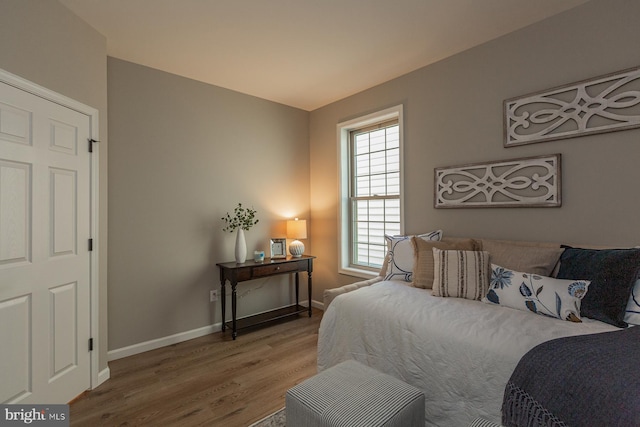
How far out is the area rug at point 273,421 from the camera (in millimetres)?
1805

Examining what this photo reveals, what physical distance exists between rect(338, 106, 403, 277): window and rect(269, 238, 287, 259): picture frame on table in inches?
27.4

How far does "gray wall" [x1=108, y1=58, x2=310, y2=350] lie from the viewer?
2768 millimetres

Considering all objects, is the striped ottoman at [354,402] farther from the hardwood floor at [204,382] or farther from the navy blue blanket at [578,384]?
the hardwood floor at [204,382]

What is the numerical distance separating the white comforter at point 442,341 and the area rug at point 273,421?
0.46m

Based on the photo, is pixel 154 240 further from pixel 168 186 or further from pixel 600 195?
pixel 600 195

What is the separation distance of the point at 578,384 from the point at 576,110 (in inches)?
73.4

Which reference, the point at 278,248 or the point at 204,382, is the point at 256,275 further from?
the point at 204,382

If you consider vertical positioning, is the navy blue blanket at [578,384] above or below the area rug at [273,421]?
above

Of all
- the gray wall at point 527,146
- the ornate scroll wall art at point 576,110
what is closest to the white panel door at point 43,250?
the gray wall at point 527,146

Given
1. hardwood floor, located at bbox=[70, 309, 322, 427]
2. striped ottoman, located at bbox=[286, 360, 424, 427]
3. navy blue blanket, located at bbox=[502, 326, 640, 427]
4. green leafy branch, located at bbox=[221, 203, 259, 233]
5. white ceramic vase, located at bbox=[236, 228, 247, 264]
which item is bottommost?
hardwood floor, located at bbox=[70, 309, 322, 427]

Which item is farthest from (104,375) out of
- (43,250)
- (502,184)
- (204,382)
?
(502,184)

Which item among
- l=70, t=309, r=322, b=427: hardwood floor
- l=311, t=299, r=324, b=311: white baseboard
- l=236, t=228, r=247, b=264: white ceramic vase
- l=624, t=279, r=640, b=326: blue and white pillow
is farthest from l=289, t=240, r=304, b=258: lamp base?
l=624, t=279, r=640, b=326: blue and white pillow

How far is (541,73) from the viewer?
227 centimetres

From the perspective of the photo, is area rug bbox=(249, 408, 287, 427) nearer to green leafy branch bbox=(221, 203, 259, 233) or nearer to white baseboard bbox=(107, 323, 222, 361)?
white baseboard bbox=(107, 323, 222, 361)
